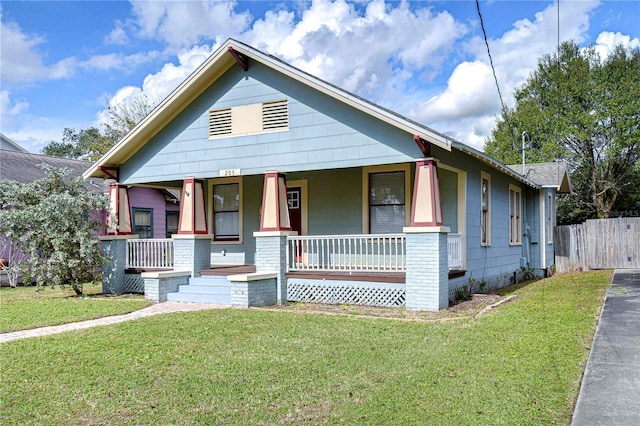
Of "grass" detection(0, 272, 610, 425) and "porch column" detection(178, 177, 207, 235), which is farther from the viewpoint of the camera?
"porch column" detection(178, 177, 207, 235)

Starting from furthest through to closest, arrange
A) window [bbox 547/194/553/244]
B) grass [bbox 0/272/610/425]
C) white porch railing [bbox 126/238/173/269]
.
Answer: window [bbox 547/194/553/244] → white porch railing [bbox 126/238/173/269] → grass [bbox 0/272/610/425]

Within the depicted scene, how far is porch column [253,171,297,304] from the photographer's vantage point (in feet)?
36.7

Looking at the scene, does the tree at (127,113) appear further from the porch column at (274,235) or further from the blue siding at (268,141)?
the porch column at (274,235)

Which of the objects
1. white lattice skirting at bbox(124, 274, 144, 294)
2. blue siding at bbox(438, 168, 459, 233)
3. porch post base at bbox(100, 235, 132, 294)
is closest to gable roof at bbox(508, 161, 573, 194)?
blue siding at bbox(438, 168, 459, 233)

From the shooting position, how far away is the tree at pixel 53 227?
1209 cm

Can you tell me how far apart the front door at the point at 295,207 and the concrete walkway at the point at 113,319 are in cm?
350

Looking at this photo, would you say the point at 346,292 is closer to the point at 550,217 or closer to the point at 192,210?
the point at 192,210

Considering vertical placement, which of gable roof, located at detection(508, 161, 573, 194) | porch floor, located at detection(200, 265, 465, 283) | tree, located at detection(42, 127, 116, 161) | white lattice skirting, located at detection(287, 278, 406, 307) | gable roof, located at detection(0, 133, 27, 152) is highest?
tree, located at detection(42, 127, 116, 161)

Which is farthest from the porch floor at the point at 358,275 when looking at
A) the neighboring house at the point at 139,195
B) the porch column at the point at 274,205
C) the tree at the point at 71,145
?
the tree at the point at 71,145

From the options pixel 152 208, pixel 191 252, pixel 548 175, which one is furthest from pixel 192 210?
pixel 548 175

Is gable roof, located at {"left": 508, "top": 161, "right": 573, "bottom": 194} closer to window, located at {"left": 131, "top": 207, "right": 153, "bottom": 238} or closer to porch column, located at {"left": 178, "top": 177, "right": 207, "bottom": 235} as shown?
porch column, located at {"left": 178, "top": 177, "right": 207, "bottom": 235}

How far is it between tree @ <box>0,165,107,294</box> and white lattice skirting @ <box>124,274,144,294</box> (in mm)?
916

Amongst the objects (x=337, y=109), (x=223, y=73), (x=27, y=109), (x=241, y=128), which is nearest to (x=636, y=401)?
(x=337, y=109)

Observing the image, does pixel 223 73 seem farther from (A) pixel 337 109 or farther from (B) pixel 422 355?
(B) pixel 422 355
